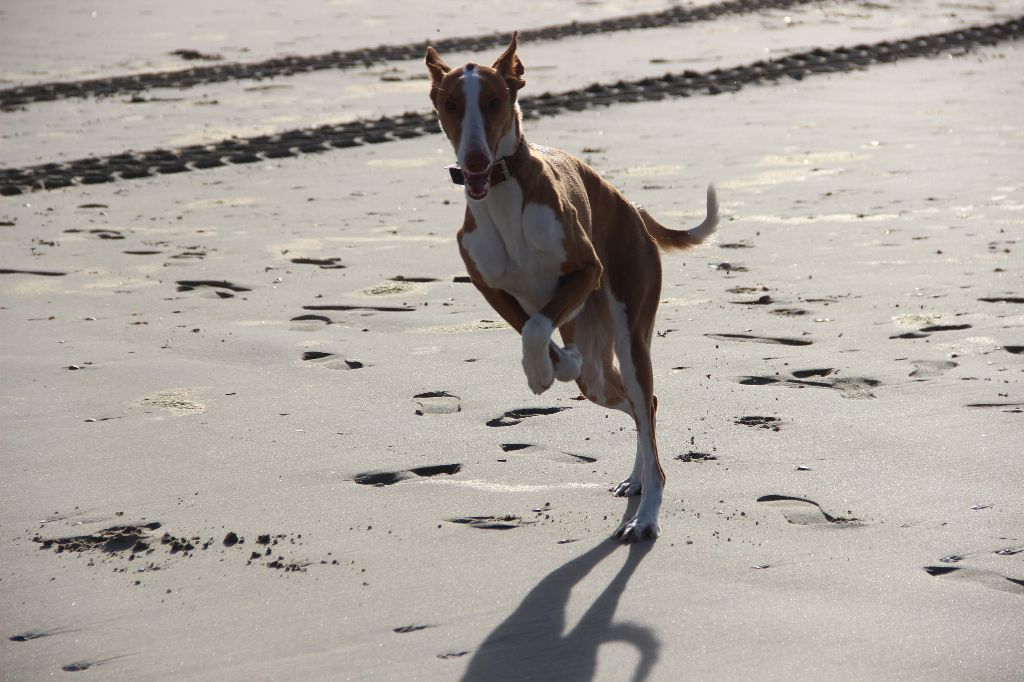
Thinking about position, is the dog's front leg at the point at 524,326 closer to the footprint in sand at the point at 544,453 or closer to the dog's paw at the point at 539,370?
the dog's paw at the point at 539,370

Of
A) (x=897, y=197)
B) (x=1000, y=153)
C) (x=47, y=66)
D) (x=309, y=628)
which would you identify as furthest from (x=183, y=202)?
(x=47, y=66)

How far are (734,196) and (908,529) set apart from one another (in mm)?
5570

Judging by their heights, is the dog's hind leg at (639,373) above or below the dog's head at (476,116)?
below

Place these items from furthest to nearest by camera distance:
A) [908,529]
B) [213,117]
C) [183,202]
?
[213,117] < [183,202] < [908,529]

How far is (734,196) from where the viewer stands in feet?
32.6

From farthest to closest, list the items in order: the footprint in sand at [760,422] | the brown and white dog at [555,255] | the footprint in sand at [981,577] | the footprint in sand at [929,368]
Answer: the footprint in sand at [929,368] → the footprint in sand at [760,422] → the brown and white dog at [555,255] → the footprint in sand at [981,577]

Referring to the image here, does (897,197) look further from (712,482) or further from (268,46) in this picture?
(268,46)

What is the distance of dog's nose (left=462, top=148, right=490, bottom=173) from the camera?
4453mm

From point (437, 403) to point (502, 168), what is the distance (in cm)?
171

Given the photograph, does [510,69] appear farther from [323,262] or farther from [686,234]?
[323,262]

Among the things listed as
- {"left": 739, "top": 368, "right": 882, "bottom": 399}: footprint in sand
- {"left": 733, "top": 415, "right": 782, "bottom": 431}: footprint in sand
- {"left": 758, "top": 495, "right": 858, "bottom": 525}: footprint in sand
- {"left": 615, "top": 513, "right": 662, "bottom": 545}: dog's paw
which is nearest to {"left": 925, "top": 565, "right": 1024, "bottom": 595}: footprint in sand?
{"left": 758, "top": 495, "right": 858, "bottom": 525}: footprint in sand

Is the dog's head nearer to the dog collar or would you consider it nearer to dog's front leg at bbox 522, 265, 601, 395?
the dog collar

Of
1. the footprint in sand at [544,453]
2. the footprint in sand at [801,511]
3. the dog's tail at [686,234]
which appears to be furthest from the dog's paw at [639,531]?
the dog's tail at [686,234]

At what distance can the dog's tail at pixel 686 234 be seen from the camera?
18.7 feet
